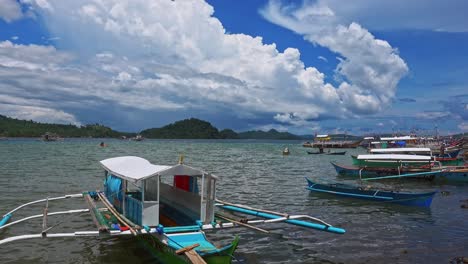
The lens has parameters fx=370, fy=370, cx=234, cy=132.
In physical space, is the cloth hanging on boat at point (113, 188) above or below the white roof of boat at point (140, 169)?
below

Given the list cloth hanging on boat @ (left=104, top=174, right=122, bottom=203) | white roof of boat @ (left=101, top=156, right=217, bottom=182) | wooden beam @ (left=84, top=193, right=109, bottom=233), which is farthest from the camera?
cloth hanging on boat @ (left=104, top=174, right=122, bottom=203)

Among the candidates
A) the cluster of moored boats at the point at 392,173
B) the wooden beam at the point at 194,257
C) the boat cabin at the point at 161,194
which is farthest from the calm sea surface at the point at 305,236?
the wooden beam at the point at 194,257

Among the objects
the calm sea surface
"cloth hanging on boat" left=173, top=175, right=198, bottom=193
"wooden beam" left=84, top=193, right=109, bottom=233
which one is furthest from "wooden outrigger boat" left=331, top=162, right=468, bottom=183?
"wooden beam" left=84, top=193, right=109, bottom=233

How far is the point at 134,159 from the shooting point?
1591 cm

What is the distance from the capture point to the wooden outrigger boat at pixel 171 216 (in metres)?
10.6

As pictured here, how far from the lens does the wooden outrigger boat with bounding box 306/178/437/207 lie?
22.5m

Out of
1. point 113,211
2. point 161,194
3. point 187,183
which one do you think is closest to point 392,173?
point 161,194

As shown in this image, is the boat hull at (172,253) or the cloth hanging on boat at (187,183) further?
the cloth hanging on boat at (187,183)

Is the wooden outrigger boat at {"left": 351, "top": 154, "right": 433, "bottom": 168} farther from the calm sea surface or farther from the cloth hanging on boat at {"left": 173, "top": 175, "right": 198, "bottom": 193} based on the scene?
the cloth hanging on boat at {"left": 173, "top": 175, "right": 198, "bottom": 193}

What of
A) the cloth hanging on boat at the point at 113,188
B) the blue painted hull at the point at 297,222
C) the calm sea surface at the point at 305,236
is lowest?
the calm sea surface at the point at 305,236

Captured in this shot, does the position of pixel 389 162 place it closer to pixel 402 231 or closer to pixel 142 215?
pixel 402 231

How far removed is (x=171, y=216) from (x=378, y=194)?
1525 centimetres

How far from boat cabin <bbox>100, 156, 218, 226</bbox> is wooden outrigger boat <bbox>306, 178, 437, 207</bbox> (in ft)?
47.2

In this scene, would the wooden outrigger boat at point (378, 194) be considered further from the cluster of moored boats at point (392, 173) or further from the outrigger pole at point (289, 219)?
the outrigger pole at point (289, 219)
